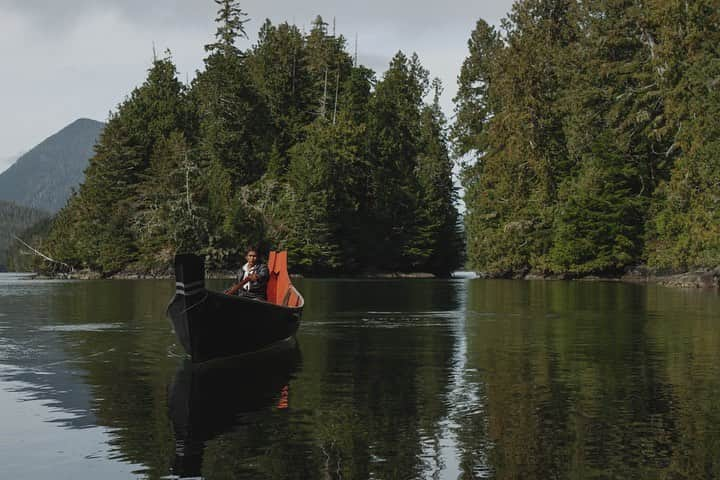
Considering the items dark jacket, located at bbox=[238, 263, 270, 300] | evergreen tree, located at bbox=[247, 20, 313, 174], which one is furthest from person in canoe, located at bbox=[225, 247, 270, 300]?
evergreen tree, located at bbox=[247, 20, 313, 174]

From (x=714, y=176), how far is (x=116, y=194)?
59.3 metres

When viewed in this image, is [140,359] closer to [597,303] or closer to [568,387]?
[568,387]

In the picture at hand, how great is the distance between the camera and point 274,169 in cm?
9294

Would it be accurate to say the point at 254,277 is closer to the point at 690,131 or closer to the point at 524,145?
the point at 690,131

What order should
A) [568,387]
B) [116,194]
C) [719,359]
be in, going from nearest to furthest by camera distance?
[568,387], [719,359], [116,194]

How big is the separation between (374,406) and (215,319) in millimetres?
5402

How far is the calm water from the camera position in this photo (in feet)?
29.0

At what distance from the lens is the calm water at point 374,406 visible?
8828 millimetres

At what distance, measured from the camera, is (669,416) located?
11242mm

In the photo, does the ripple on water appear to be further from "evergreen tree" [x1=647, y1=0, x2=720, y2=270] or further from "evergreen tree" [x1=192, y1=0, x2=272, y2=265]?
"evergreen tree" [x1=192, y1=0, x2=272, y2=265]

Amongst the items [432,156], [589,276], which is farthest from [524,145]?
[432,156]

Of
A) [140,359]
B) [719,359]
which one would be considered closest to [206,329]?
[140,359]

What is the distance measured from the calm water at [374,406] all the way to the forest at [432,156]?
3538cm

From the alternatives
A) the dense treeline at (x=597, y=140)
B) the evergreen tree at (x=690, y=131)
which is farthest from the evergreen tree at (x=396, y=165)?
the evergreen tree at (x=690, y=131)
